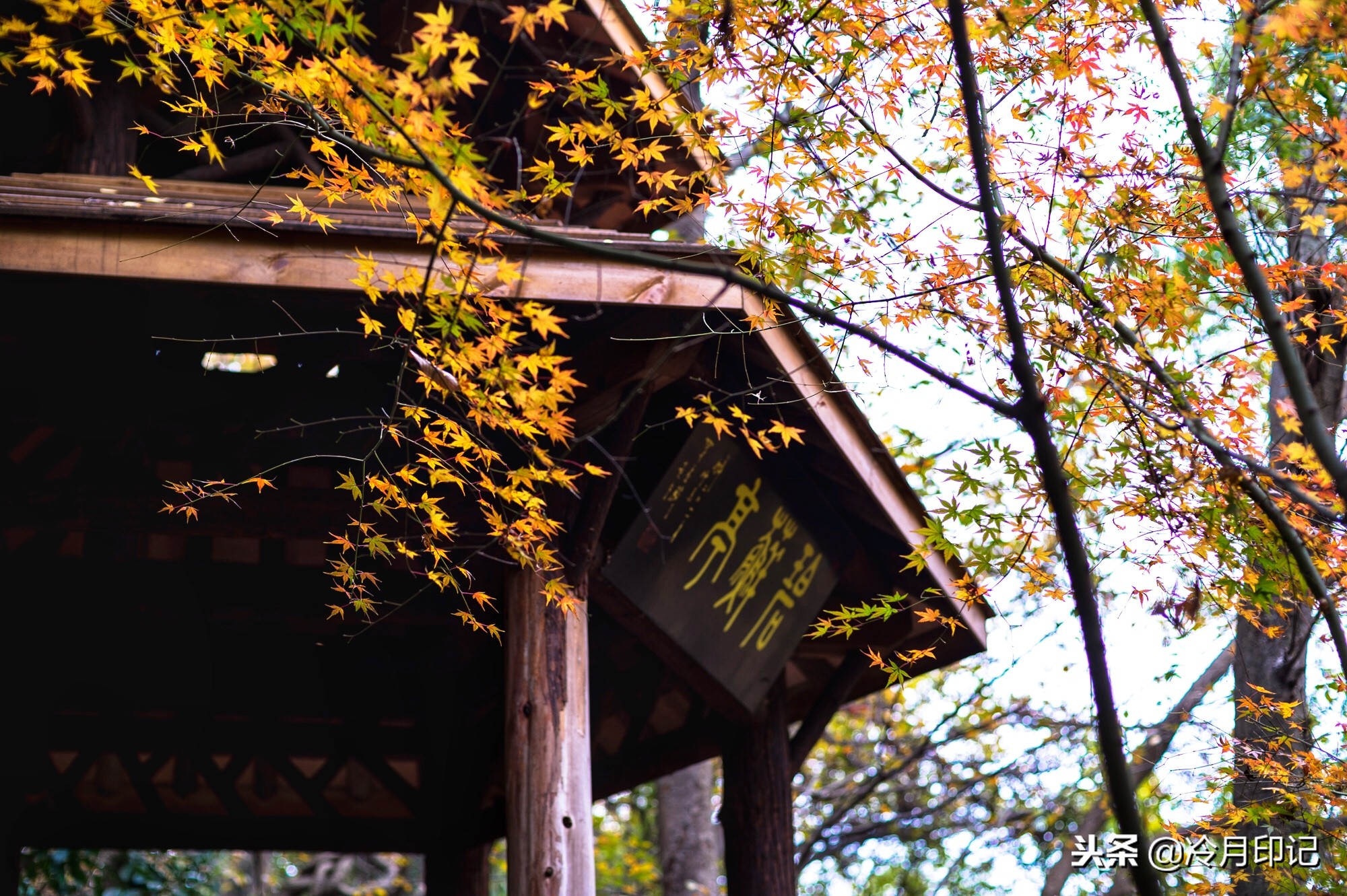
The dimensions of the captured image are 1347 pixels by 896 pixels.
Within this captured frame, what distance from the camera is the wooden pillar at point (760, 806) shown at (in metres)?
5.19

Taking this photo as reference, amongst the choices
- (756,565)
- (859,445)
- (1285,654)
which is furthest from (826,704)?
(1285,654)

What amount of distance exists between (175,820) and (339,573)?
448cm

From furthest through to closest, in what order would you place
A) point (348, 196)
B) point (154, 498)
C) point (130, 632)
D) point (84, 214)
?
point (130, 632), point (348, 196), point (154, 498), point (84, 214)

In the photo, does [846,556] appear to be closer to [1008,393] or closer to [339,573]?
[1008,393]

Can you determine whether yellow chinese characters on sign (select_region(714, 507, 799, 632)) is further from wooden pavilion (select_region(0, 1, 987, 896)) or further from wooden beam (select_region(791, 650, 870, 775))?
wooden beam (select_region(791, 650, 870, 775))

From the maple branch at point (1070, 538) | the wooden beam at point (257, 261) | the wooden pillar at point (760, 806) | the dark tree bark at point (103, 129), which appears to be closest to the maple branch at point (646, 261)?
the maple branch at point (1070, 538)

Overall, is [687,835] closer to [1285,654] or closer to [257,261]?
[1285,654]

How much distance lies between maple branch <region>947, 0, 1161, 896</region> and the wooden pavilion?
71cm

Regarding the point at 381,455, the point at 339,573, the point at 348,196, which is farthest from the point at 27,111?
the point at 339,573

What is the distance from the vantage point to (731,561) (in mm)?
4840

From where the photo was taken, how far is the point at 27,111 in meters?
5.44

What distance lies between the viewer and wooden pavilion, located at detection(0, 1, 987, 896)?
3521mm

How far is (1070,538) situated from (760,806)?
11.7 feet

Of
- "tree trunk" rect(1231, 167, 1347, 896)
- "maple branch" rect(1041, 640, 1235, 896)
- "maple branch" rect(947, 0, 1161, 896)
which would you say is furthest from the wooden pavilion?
"maple branch" rect(1041, 640, 1235, 896)
